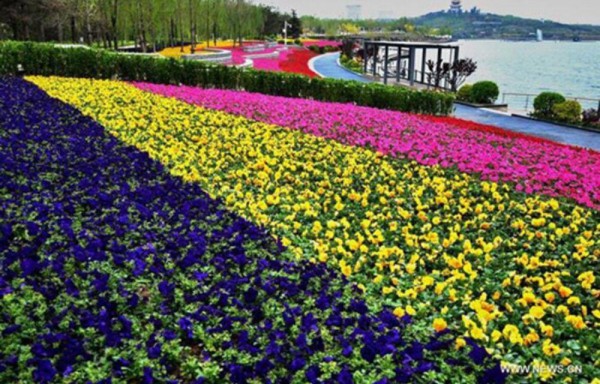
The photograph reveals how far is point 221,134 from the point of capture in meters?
9.70

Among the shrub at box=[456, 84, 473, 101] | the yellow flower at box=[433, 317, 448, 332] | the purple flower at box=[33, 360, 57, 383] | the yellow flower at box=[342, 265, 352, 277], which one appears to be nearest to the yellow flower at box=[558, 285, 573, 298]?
the yellow flower at box=[433, 317, 448, 332]

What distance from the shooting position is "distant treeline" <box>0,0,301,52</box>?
3306 cm

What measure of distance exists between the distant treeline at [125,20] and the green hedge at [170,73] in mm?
14165

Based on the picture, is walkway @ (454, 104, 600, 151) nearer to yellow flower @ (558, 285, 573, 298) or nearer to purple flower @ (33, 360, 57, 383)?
yellow flower @ (558, 285, 573, 298)

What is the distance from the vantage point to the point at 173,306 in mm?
3666

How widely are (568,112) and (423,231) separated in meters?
15.6

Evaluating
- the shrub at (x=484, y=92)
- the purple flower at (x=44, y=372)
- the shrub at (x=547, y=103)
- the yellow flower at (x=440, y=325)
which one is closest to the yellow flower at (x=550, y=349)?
the yellow flower at (x=440, y=325)

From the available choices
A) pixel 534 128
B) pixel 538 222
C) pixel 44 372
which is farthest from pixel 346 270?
pixel 534 128

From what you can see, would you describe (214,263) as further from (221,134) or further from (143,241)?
(221,134)

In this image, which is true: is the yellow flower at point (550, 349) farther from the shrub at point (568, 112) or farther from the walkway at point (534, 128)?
the shrub at point (568, 112)

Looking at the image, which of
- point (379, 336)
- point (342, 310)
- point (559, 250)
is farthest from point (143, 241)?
point (559, 250)

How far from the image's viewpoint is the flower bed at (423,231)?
144 inches

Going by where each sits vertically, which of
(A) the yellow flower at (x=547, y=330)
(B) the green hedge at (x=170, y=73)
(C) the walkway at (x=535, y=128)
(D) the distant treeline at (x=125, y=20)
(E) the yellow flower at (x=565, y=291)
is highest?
(D) the distant treeline at (x=125, y=20)

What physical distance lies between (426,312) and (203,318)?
153 cm
